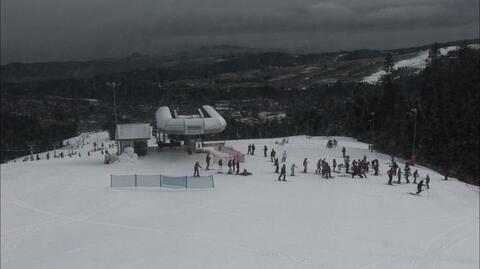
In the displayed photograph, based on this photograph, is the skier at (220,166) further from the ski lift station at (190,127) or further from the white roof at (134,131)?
the white roof at (134,131)

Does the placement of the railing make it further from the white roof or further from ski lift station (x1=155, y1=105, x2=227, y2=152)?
the white roof

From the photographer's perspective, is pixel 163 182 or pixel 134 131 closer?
pixel 163 182

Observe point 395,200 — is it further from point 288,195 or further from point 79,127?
point 79,127

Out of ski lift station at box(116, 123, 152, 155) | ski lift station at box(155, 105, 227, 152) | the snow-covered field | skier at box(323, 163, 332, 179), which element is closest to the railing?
the snow-covered field

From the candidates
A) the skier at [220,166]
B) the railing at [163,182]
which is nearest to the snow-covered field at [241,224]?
the railing at [163,182]

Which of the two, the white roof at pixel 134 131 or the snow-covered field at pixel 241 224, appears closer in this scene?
the snow-covered field at pixel 241 224

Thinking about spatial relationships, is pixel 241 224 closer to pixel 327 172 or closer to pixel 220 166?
pixel 327 172

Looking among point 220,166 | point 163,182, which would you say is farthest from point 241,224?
point 220,166
